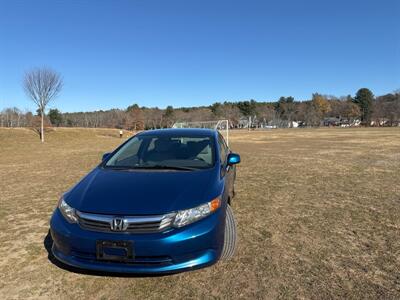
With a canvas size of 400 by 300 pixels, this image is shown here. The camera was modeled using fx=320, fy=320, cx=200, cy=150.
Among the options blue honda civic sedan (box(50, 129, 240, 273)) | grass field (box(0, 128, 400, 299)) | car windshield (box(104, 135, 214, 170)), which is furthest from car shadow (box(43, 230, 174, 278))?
car windshield (box(104, 135, 214, 170))

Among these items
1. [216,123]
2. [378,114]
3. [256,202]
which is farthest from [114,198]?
[378,114]

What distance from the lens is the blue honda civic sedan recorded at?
2.83 meters

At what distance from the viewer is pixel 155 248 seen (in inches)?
110

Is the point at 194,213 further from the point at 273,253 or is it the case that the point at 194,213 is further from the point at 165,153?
the point at 165,153

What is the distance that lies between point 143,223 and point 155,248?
24cm

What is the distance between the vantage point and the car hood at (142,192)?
2979 millimetres

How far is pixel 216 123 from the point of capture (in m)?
35.2

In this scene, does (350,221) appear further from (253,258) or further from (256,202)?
(253,258)

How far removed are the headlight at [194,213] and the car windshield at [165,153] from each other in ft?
2.95

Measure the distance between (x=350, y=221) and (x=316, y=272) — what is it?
6.80 ft

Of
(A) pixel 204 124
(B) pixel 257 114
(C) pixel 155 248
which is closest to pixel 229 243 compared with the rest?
(C) pixel 155 248

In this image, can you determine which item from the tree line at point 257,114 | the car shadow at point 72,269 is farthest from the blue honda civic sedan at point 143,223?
the tree line at point 257,114

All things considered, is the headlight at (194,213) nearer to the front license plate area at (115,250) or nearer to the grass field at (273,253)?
the front license plate area at (115,250)

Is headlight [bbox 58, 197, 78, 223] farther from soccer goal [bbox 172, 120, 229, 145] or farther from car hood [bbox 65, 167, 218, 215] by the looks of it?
soccer goal [bbox 172, 120, 229, 145]
